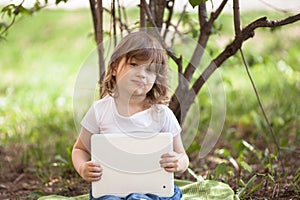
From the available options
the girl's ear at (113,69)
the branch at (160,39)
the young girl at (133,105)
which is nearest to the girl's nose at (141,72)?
the young girl at (133,105)

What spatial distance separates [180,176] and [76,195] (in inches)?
18.8

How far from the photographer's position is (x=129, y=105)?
2.00m

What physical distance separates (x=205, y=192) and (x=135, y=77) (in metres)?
0.56

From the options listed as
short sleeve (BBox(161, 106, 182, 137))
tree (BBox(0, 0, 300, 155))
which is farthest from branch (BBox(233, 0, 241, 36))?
short sleeve (BBox(161, 106, 182, 137))

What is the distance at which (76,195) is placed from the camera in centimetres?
247

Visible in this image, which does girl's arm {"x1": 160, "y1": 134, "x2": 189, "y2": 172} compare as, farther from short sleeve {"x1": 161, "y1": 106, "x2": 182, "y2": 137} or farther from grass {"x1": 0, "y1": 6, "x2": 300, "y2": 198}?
grass {"x1": 0, "y1": 6, "x2": 300, "y2": 198}

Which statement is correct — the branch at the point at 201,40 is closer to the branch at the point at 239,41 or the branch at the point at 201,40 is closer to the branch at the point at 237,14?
the branch at the point at 239,41

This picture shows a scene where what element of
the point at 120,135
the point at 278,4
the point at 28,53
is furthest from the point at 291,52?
the point at 120,135

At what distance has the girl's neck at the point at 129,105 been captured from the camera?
199 cm

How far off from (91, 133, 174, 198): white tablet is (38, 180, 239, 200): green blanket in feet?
0.85

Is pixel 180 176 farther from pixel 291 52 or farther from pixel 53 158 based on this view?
pixel 291 52

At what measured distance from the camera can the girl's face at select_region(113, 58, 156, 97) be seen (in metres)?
1.93

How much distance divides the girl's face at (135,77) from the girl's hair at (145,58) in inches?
0.6

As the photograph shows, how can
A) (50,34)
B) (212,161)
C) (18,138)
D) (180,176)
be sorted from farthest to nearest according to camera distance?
(50,34), (18,138), (212,161), (180,176)
